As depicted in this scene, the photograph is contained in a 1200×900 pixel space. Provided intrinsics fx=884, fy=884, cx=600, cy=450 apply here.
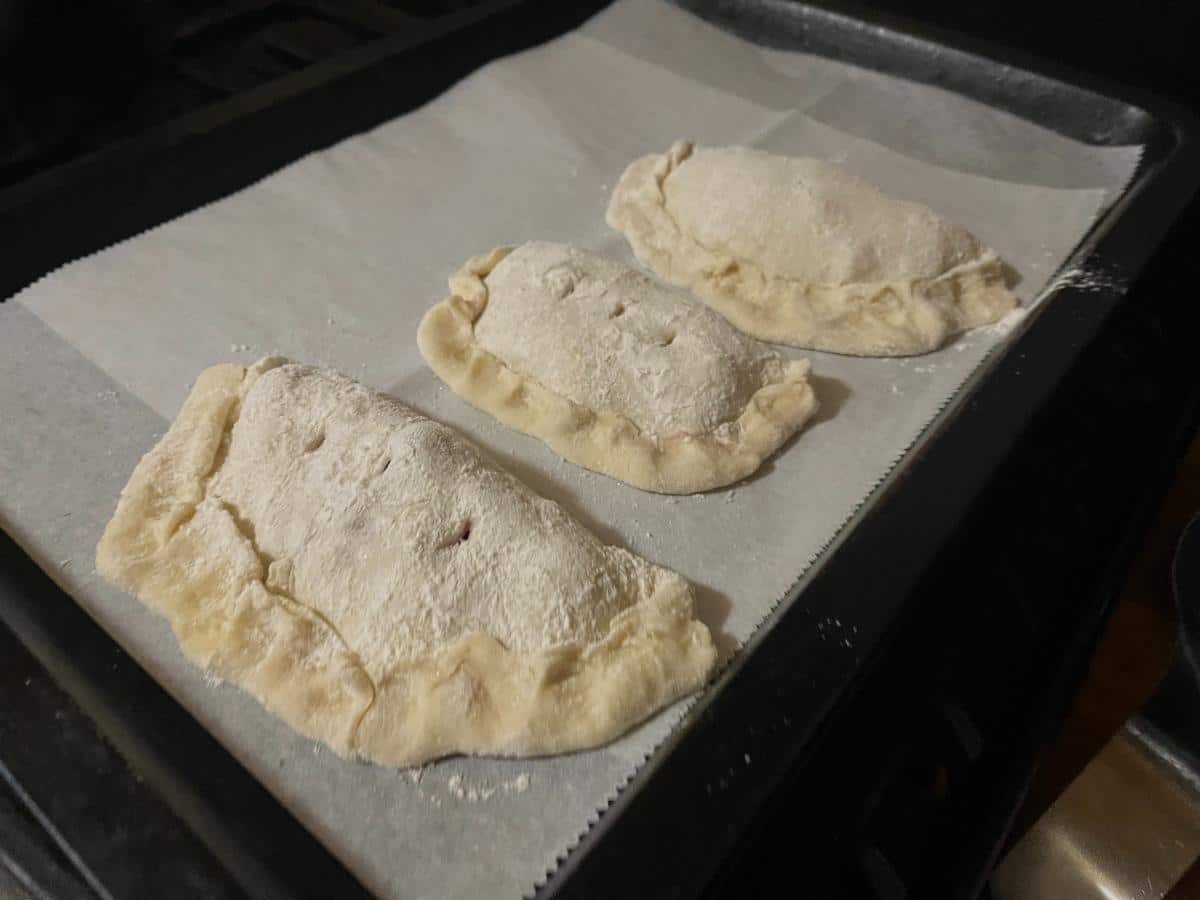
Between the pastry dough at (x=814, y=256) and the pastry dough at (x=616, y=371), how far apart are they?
0.37 ft

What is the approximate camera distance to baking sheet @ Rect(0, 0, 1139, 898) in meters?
0.75

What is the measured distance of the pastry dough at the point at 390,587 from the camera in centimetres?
78

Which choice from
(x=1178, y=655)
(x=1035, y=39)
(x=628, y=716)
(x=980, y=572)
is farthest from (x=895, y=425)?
Result: (x=1035, y=39)

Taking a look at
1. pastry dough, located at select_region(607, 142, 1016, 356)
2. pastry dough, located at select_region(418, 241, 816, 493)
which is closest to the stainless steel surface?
pastry dough, located at select_region(418, 241, 816, 493)

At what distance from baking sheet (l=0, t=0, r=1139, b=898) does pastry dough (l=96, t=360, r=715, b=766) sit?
0.10 ft

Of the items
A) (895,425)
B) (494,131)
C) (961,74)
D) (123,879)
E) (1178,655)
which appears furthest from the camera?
(961,74)

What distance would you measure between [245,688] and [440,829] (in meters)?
0.23

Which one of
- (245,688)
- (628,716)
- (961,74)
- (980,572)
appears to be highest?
(961,74)

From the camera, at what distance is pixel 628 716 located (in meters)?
0.78

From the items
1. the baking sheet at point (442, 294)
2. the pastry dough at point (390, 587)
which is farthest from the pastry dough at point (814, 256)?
the pastry dough at point (390, 587)

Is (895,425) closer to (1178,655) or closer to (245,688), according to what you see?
(1178,655)

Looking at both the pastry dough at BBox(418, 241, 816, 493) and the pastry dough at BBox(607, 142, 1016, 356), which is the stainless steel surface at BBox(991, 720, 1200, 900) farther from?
the pastry dough at BBox(607, 142, 1016, 356)

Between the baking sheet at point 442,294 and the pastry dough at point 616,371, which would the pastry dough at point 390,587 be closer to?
the baking sheet at point 442,294

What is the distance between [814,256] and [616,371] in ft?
1.30
